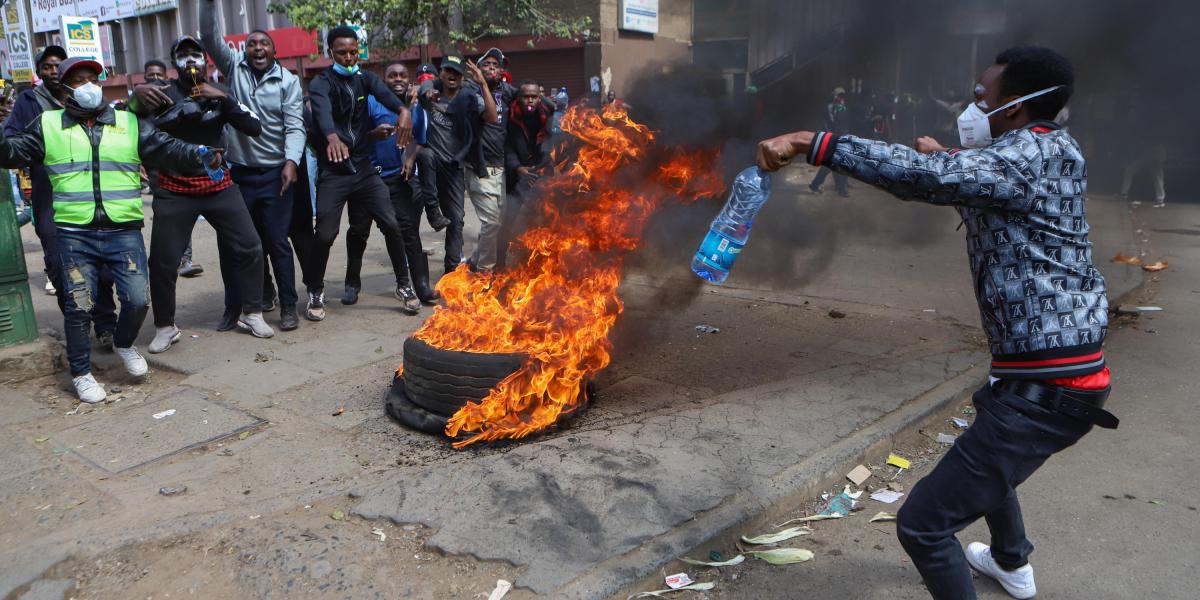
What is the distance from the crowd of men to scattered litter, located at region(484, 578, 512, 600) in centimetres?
280

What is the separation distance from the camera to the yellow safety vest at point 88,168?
Answer: 4727 millimetres

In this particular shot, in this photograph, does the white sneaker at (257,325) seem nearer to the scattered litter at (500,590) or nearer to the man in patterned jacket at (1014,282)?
the scattered litter at (500,590)

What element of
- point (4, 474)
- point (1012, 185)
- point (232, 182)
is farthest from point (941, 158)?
point (232, 182)

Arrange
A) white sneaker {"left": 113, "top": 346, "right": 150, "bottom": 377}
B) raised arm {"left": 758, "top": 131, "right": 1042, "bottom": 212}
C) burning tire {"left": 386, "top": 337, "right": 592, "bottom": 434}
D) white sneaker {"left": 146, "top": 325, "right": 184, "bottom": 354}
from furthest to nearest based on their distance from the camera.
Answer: white sneaker {"left": 146, "top": 325, "right": 184, "bottom": 354}, white sneaker {"left": 113, "top": 346, "right": 150, "bottom": 377}, burning tire {"left": 386, "top": 337, "right": 592, "bottom": 434}, raised arm {"left": 758, "top": 131, "right": 1042, "bottom": 212}

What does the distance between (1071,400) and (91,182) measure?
5157mm

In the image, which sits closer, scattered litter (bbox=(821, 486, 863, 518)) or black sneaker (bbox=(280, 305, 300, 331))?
scattered litter (bbox=(821, 486, 863, 518))

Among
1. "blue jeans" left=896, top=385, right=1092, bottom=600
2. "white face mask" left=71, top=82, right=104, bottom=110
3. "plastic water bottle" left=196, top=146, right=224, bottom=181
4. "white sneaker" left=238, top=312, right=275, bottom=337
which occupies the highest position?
"white face mask" left=71, top=82, right=104, bottom=110

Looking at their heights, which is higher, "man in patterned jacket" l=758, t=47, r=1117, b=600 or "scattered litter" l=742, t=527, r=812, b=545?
"man in patterned jacket" l=758, t=47, r=1117, b=600

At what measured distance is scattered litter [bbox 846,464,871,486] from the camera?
3.84 metres

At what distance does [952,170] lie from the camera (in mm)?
2266

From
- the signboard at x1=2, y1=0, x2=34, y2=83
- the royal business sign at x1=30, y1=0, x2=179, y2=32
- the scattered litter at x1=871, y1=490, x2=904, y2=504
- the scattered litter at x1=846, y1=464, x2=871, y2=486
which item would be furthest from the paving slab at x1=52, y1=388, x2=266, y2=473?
the royal business sign at x1=30, y1=0, x2=179, y2=32

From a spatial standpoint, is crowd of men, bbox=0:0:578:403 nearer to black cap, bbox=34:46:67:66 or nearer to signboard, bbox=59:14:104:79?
black cap, bbox=34:46:67:66

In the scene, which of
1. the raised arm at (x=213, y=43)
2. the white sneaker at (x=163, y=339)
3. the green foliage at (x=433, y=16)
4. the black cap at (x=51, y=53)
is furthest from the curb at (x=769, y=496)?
the green foliage at (x=433, y=16)

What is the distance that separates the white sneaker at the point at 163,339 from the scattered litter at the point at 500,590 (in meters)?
4.10
